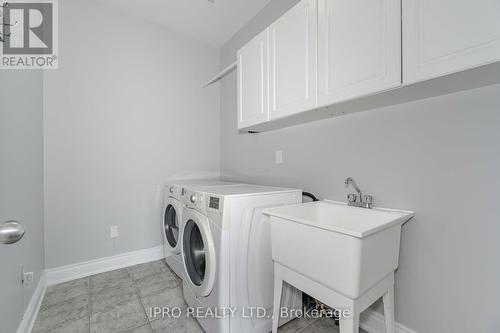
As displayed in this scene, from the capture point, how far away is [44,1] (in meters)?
1.91

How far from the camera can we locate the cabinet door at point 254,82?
1705mm

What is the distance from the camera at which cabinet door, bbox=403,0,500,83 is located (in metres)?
0.77

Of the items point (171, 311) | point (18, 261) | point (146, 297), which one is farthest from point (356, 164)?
point (18, 261)

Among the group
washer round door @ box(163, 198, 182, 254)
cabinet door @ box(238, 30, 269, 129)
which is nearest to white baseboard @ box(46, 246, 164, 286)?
washer round door @ box(163, 198, 182, 254)

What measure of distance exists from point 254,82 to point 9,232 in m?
1.68

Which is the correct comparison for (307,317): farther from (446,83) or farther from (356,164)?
(446,83)

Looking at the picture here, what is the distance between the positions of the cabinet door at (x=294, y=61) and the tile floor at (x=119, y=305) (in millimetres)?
1538

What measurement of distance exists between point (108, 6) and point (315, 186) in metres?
2.71

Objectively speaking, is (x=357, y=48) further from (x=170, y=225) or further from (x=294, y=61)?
(x=170, y=225)

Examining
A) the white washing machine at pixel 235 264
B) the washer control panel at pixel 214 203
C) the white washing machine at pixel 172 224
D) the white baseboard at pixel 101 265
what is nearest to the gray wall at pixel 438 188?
the white washing machine at pixel 235 264

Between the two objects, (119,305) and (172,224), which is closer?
(119,305)

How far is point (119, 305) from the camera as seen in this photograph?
1.63m

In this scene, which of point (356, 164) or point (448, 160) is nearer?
point (448, 160)

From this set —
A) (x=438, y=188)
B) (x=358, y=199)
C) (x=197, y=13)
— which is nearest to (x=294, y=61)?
(x=358, y=199)
